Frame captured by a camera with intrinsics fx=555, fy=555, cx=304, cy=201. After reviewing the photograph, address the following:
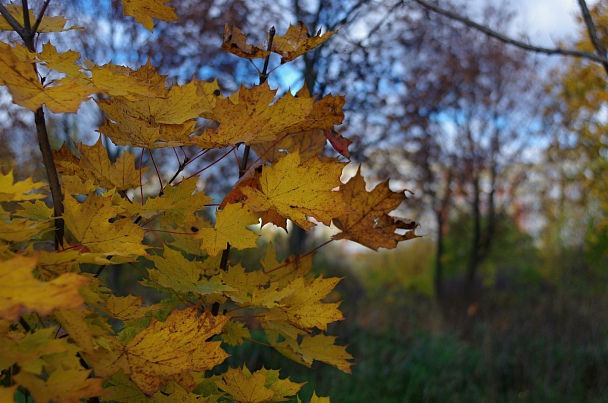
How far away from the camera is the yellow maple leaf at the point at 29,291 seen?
21.4 inches

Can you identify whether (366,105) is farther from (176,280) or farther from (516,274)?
(516,274)

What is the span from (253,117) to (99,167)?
0.30 m

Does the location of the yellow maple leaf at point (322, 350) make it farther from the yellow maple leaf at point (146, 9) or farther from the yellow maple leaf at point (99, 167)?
the yellow maple leaf at point (146, 9)

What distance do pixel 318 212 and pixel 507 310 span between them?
26.3 feet

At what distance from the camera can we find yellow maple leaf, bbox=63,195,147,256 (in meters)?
0.75

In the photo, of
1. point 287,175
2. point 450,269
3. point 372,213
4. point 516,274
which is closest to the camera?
point 287,175

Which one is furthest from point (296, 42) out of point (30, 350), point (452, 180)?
point (452, 180)

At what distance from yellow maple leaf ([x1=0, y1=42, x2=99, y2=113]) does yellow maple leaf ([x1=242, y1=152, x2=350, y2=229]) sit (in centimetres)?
26

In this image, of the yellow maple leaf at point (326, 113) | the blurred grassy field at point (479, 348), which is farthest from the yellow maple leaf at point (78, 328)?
the blurred grassy field at point (479, 348)

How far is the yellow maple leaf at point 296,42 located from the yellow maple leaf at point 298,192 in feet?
0.61

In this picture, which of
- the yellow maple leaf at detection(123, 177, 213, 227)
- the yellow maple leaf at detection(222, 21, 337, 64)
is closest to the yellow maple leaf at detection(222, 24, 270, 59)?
the yellow maple leaf at detection(222, 21, 337, 64)

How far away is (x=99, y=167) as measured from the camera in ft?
3.10

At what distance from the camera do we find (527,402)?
11.9ft

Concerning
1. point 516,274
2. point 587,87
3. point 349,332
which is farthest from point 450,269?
point 349,332
